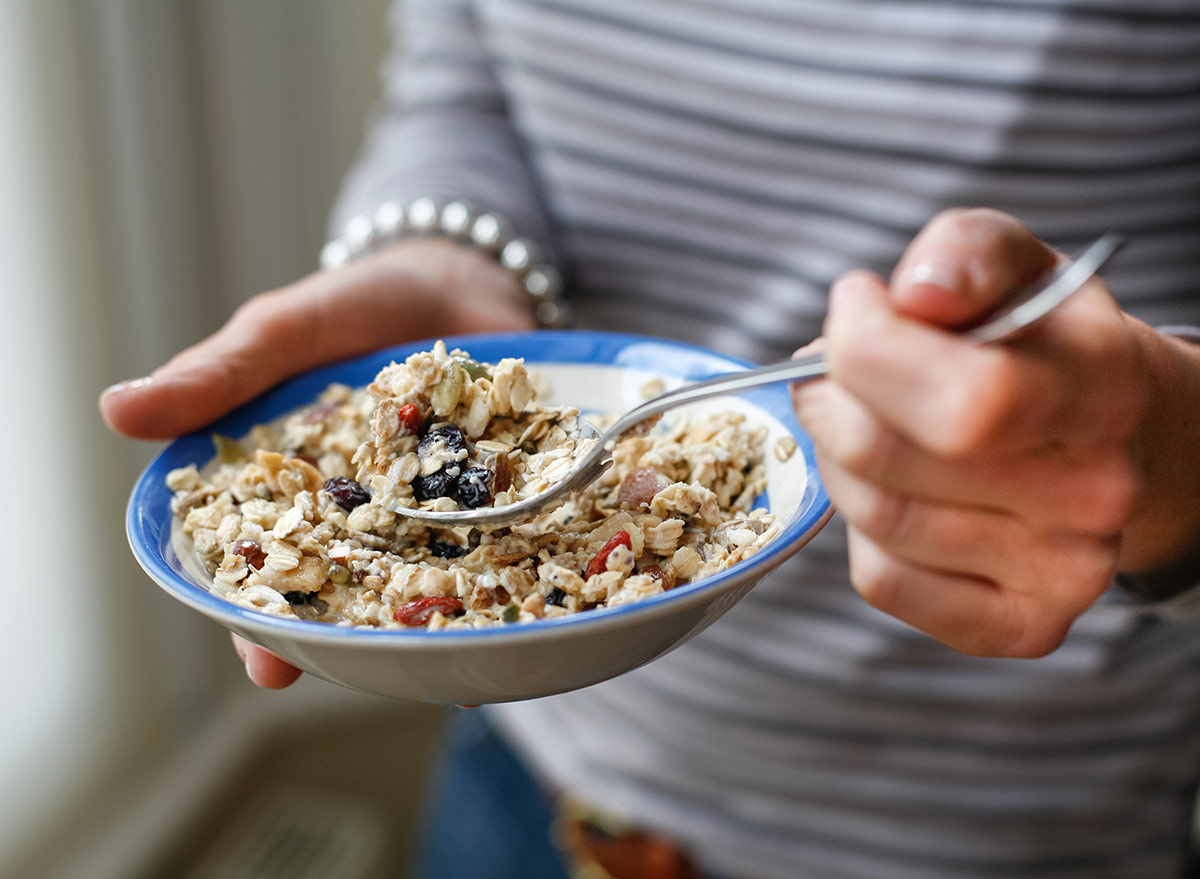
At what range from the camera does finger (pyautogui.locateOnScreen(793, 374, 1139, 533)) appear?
44 cm

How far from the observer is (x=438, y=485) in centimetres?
62

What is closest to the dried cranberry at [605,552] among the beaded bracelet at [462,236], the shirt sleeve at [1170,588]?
the shirt sleeve at [1170,588]

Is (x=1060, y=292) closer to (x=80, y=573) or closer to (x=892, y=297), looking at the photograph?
(x=892, y=297)

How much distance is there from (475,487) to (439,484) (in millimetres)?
24

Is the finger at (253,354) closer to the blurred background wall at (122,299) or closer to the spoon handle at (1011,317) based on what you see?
the spoon handle at (1011,317)

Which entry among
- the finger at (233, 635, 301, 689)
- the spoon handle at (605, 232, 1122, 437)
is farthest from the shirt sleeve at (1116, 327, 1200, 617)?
the finger at (233, 635, 301, 689)

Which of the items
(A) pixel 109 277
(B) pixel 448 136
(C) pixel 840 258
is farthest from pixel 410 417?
(A) pixel 109 277

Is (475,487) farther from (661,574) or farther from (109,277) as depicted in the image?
(109,277)

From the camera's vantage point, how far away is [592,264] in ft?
3.59

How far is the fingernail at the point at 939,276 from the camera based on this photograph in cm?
41

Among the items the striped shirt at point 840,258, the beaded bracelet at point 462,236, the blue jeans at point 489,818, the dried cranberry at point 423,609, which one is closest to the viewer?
the dried cranberry at point 423,609

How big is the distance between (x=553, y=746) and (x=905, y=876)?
1.30 feet

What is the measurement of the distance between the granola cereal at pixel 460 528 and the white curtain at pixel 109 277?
2.33 ft

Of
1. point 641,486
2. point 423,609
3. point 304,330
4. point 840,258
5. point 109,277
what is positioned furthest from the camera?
point 109,277
